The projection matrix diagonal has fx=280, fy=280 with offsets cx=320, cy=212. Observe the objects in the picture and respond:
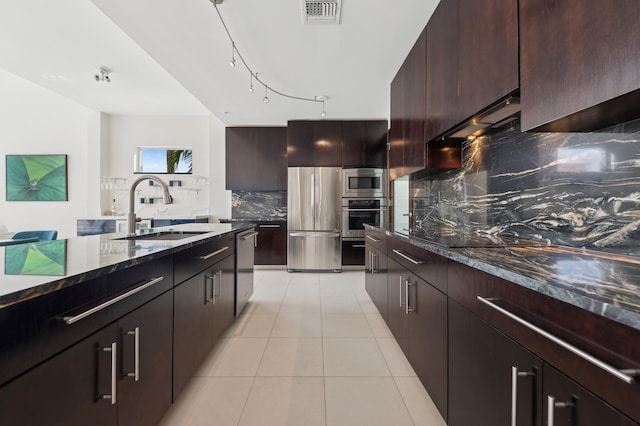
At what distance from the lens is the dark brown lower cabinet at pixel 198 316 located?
1506mm

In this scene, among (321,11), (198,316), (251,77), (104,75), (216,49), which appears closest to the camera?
(198,316)

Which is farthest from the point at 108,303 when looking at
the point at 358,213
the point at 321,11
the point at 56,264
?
the point at 358,213

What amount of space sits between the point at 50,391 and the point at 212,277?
1.26 m

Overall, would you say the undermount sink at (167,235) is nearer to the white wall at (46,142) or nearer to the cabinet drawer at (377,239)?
the cabinet drawer at (377,239)

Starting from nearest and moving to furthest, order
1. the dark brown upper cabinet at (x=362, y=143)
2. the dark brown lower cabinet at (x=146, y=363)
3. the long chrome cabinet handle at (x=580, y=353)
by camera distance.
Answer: the long chrome cabinet handle at (x=580, y=353)
the dark brown lower cabinet at (x=146, y=363)
the dark brown upper cabinet at (x=362, y=143)

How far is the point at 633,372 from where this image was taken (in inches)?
20.6

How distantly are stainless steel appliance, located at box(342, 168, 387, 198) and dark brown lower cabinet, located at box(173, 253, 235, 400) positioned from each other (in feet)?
9.83

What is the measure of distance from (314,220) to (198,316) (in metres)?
3.30

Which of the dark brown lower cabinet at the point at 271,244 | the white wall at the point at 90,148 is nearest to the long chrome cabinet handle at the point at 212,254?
the dark brown lower cabinet at the point at 271,244

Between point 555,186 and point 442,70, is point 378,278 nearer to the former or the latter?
point 555,186

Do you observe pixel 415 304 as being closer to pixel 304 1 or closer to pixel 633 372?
pixel 633 372

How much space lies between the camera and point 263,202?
5637 mm

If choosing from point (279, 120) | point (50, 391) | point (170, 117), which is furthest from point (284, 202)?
point (50, 391)

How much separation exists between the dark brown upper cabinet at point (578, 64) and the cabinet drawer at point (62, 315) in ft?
5.73
